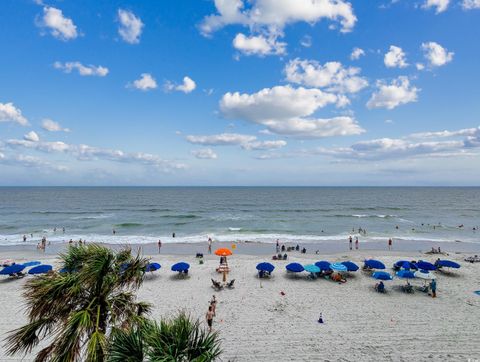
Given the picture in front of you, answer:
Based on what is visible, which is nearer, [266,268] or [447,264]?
[266,268]

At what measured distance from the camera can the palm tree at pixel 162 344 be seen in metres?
4.71

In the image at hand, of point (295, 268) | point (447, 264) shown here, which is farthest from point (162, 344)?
point (447, 264)

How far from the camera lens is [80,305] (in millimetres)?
5199

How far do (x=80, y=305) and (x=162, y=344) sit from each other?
177cm

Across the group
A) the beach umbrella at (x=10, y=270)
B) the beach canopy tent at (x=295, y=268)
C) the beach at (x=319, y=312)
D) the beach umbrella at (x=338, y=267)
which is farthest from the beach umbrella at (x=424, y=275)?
the beach umbrella at (x=10, y=270)

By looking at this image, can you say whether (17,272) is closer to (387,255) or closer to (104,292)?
(104,292)

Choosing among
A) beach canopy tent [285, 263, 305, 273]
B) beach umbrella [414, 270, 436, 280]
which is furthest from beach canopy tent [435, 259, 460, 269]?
beach canopy tent [285, 263, 305, 273]

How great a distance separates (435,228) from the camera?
4534cm

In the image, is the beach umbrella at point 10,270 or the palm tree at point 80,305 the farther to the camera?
the beach umbrella at point 10,270

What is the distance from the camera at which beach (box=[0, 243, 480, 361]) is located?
10.9m

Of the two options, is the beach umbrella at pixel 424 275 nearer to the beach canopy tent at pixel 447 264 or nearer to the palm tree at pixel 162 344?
the beach canopy tent at pixel 447 264

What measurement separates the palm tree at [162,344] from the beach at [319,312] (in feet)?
21.4

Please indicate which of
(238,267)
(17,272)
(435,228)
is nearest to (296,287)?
(238,267)

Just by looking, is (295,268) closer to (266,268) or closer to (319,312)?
(266,268)
